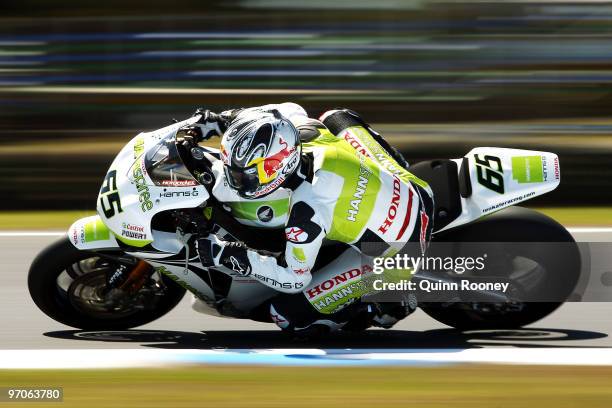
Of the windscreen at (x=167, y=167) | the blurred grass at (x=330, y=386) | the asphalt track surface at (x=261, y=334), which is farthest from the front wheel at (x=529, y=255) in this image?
the windscreen at (x=167, y=167)

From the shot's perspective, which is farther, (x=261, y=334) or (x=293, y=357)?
(x=261, y=334)

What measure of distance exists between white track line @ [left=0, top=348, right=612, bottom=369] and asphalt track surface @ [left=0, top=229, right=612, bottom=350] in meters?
0.17

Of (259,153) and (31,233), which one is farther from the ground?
(259,153)

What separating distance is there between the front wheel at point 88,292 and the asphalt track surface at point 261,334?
4.0 inches

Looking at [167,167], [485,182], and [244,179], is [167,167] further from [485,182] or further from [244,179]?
[485,182]

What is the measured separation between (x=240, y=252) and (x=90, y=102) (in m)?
5.84

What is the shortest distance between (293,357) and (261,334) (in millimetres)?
595

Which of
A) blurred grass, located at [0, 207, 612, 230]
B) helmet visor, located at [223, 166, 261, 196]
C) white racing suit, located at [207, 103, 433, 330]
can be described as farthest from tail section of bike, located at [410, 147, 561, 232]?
blurred grass, located at [0, 207, 612, 230]

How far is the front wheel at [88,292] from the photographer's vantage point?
554 cm

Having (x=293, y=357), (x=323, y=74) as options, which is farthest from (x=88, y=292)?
(x=323, y=74)

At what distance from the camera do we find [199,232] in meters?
5.23

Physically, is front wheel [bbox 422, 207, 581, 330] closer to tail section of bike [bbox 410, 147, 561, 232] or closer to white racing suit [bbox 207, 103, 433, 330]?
tail section of bike [bbox 410, 147, 561, 232]

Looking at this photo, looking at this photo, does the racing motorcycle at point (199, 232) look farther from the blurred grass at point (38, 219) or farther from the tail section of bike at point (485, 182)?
the blurred grass at point (38, 219)

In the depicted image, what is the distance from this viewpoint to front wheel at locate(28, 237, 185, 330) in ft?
18.2
